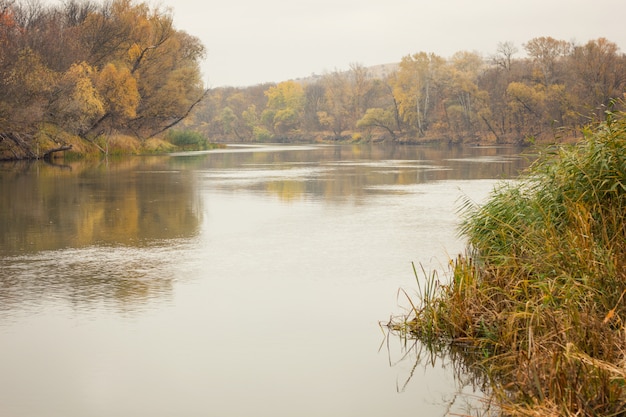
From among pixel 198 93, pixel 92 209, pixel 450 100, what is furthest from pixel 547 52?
pixel 92 209

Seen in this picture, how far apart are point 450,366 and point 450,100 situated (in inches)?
3217

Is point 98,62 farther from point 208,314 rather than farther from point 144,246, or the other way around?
point 208,314

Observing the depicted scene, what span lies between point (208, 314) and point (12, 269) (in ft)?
12.0

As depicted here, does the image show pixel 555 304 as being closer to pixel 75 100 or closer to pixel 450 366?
pixel 450 366

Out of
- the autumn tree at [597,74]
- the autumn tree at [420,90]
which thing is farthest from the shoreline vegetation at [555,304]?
the autumn tree at [420,90]

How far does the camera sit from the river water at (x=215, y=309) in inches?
229

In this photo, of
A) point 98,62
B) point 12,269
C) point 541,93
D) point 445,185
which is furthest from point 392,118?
point 12,269

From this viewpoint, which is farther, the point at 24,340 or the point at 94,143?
the point at 94,143

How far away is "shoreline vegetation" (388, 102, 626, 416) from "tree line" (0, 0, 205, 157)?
28.4 metres

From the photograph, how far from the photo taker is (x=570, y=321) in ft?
19.1

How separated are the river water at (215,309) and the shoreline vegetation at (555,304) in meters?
0.46

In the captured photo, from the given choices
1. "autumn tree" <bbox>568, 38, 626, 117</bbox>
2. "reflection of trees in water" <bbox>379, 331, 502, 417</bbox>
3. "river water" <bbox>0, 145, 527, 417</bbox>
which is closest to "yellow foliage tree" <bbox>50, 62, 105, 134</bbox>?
"river water" <bbox>0, 145, 527, 417</bbox>

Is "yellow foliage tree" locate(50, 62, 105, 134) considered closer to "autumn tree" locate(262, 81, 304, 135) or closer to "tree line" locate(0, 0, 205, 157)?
"tree line" locate(0, 0, 205, 157)

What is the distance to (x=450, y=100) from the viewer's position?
85750 mm
